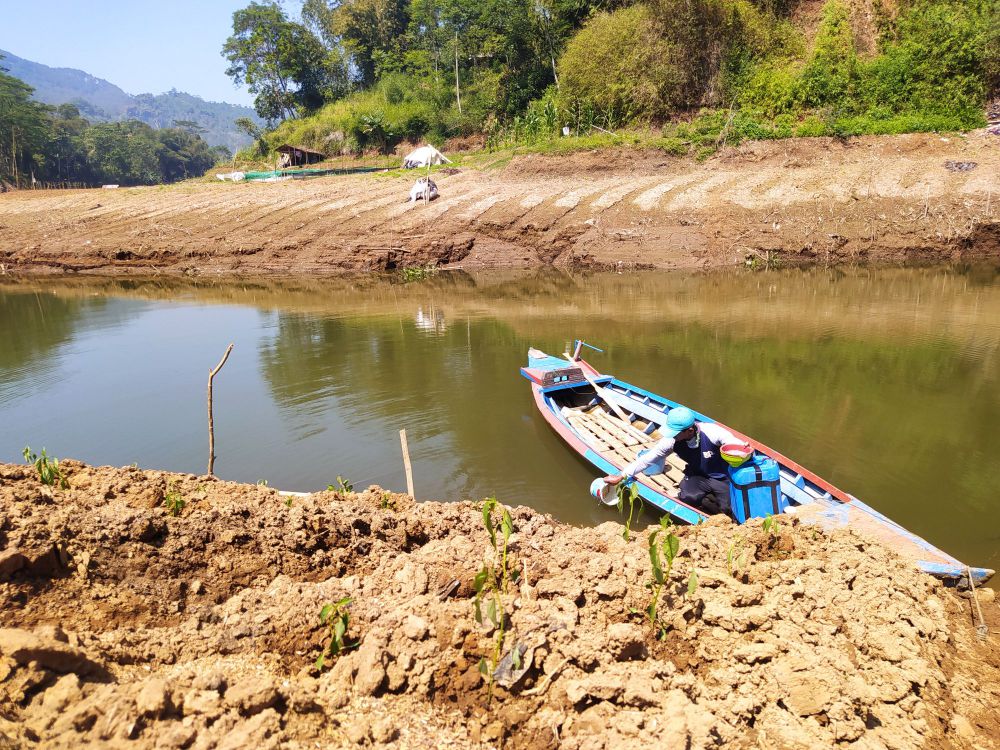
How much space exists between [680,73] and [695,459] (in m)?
30.0

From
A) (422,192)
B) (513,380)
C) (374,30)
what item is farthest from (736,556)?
(374,30)

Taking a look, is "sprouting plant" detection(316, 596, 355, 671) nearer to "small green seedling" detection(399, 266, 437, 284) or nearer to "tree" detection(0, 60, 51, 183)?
"small green seedling" detection(399, 266, 437, 284)

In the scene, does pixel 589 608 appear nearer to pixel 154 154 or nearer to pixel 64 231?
pixel 64 231

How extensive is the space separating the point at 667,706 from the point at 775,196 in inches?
921

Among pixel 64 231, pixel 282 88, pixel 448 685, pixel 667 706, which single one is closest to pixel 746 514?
pixel 667 706

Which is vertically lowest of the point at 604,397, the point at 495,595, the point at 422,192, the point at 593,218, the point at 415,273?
the point at 604,397

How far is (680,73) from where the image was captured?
30.3 meters

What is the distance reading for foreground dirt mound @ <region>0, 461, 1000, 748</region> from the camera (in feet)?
9.12

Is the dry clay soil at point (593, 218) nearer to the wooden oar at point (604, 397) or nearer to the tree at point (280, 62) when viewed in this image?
the wooden oar at point (604, 397)

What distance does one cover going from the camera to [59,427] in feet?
32.4

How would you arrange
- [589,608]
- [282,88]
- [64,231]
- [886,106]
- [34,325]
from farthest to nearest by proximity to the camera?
[282,88], [64,231], [886,106], [34,325], [589,608]

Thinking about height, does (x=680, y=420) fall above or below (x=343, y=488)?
above

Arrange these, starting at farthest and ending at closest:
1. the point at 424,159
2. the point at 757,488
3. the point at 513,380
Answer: the point at 424,159
the point at 513,380
the point at 757,488

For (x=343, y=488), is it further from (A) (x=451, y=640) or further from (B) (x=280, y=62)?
(B) (x=280, y=62)
